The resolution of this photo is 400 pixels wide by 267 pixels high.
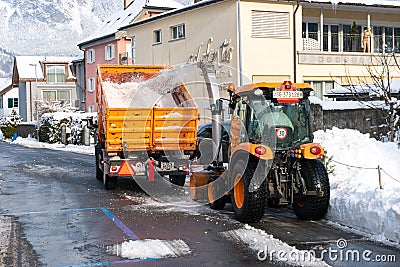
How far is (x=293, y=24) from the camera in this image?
30453 mm

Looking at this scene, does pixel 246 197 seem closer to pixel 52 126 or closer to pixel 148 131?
pixel 148 131

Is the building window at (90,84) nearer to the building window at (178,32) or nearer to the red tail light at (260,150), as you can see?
the building window at (178,32)

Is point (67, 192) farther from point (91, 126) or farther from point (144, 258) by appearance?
point (144, 258)

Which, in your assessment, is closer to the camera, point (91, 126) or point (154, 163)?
point (154, 163)

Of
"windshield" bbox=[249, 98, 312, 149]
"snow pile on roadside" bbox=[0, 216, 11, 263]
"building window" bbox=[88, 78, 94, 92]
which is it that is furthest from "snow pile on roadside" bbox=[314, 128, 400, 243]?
"building window" bbox=[88, 78, 94, 92]

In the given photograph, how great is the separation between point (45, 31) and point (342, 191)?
184409mm

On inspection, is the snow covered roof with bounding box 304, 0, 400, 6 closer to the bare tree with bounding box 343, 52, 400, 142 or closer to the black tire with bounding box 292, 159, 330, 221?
the bare tree with bounding box 343, 52, 400, 142

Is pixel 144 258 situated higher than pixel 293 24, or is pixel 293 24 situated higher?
pixel 293 24

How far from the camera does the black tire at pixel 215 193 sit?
38.9ft

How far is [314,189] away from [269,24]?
2084 centimetres

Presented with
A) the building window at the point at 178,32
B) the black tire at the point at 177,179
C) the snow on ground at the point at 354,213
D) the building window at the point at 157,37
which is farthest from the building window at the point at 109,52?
the snow on ground at the point at 354,213

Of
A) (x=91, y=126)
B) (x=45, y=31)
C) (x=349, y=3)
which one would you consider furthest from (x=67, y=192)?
(x=45, y=31)

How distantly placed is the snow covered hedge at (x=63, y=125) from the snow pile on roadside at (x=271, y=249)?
27.6 metres

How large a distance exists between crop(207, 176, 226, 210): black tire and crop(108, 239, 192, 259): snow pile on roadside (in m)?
2.57
